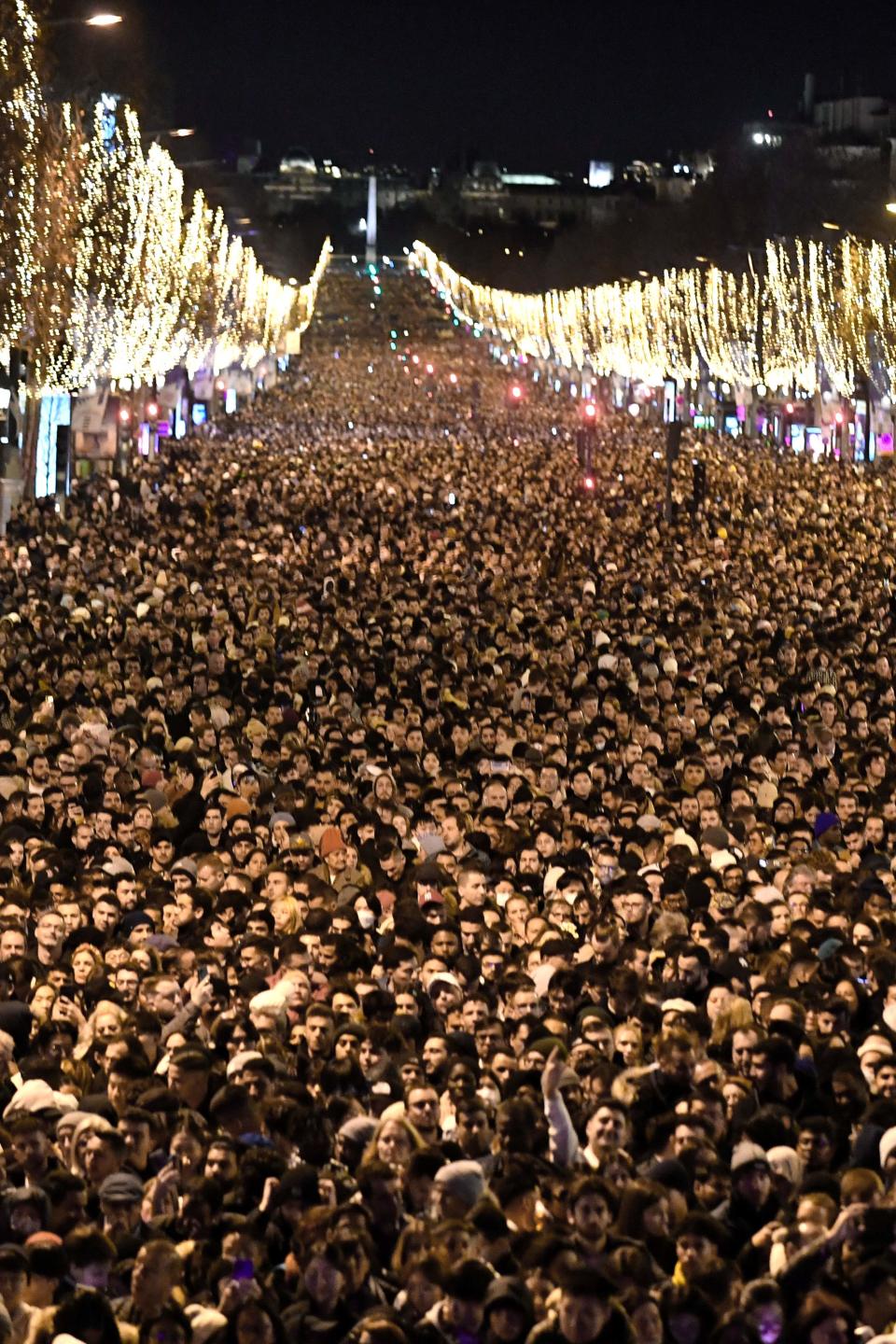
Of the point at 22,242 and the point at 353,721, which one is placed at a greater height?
the point at 22,242

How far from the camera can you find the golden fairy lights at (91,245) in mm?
34938

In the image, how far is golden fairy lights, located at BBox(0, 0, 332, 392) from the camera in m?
34.9

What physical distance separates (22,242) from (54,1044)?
27.0 metres

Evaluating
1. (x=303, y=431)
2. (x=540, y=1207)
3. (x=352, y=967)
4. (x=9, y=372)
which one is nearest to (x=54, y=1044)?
(x=352, y=967)

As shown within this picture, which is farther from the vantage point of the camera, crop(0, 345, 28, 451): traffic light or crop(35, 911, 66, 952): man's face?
crop(0, 345, 28, 451): traffic light

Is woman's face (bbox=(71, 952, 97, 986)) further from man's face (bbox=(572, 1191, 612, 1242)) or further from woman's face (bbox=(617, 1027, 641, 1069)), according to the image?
man's face (bbox=(572, 1191, 612, 1242))

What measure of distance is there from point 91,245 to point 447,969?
36.2 meters

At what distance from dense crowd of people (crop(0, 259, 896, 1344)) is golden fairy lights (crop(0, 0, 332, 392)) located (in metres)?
10.3

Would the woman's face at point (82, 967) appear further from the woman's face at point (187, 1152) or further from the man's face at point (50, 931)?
the woman's face at point (187, 1152)

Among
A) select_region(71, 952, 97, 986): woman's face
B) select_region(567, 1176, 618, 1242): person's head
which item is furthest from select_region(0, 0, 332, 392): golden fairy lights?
select_region(567, 1176, 618, 1242): person's head

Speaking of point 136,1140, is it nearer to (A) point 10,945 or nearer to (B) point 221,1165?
(B) point 221,1165

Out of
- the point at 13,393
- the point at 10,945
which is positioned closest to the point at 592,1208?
the point at 10,945

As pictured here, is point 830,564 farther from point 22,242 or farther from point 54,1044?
point 54,1044

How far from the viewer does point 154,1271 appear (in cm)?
754
